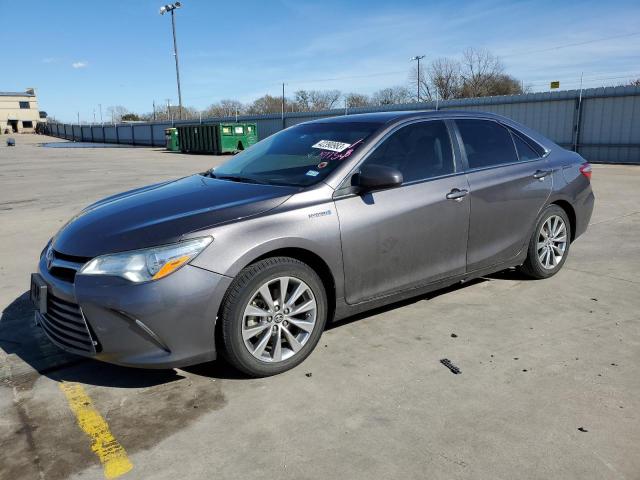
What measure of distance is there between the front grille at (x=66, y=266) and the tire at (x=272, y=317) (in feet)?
2.88

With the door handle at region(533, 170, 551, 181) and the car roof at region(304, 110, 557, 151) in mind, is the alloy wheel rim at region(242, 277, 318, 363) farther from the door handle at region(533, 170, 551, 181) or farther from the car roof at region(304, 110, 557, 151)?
the door handle at region(533, 170, 551, 181)

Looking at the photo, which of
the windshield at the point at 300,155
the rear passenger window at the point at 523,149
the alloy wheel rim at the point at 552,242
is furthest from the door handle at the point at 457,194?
the alloy wheel rim at the point at 552,242

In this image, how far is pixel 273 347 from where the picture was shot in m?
3.35

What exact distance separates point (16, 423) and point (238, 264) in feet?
4.84

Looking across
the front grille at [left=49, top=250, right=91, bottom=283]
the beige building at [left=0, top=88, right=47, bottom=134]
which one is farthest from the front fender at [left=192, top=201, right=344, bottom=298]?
the beige building at [left=0, top=88, right=47, bottom=134]

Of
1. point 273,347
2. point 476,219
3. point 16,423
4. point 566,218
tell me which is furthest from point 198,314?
point 566,218

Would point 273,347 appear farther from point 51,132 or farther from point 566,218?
point 51,132

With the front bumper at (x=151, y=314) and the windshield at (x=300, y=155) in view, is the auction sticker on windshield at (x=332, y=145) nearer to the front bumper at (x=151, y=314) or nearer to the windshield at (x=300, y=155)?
the windshield at (x=300, y=155)

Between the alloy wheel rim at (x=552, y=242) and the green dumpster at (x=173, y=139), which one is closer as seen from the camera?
the alloy wheel rim at (x=552, y=242)

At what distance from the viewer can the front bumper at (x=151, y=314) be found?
2881 millimetres

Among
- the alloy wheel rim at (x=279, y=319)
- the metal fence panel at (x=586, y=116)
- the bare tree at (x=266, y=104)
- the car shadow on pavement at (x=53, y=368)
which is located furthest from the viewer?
the bare tree at (x=266, y=104)

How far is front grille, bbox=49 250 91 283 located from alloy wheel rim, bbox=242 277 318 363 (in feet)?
3.30

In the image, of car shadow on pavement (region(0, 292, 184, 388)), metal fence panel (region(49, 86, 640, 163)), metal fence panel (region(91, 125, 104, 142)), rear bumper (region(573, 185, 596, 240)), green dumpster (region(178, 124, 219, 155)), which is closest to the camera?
car shadow on pavement (region(0, 292, 184, 388))

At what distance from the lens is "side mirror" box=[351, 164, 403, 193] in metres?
3.55
